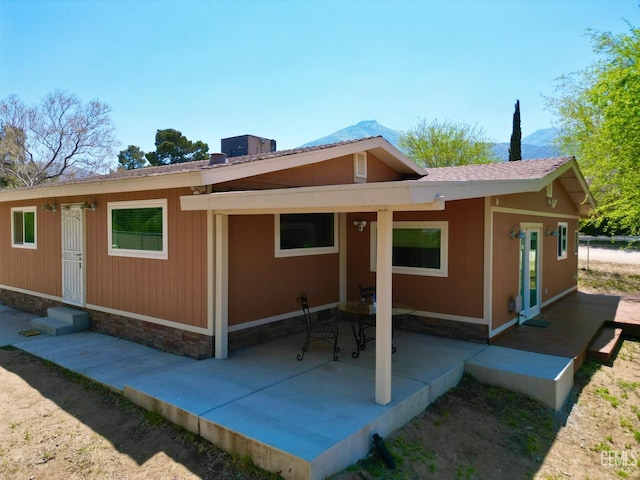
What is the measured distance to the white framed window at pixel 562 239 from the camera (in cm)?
1053

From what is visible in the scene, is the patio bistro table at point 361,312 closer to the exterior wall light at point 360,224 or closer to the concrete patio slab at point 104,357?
the exterior wall light at point 360,224

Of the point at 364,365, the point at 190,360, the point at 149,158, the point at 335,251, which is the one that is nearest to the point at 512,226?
the point at 335,251

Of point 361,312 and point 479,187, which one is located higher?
point 479,187

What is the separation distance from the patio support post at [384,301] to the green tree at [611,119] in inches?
365

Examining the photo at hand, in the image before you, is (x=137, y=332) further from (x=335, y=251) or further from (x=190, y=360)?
(x=335, y=251)

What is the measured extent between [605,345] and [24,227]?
1192cm

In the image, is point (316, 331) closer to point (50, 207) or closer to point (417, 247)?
point (417, 247)

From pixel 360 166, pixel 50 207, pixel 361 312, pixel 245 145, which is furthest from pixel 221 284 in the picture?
pixel 245 145

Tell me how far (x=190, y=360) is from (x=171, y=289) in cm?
109

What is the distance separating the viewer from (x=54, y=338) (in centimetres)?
698

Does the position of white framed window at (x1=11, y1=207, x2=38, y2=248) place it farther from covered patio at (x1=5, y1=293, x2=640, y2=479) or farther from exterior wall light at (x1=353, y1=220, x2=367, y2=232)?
exterior wall light at (x1=353, y1=220, x2=367, y2=232)

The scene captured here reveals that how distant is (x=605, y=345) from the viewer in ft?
22.7

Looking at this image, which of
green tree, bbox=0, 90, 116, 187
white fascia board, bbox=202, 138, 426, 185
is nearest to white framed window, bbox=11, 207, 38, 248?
white fascia board, bbox=202, 138, 426, 185

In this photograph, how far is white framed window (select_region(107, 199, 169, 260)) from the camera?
20.3 feet
